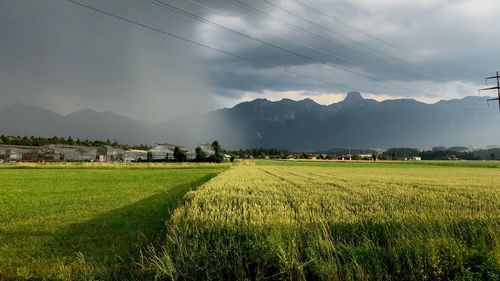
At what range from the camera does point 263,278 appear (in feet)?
26.4

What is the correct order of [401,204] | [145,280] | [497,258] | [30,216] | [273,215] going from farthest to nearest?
1. [30,216]
2. [401,204]
3. [273,215]
4. [145,280]
5. [497,258]

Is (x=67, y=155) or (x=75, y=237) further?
(x=67, y=155)

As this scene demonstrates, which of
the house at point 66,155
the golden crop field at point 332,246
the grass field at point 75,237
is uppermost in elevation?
the house at point 66,155

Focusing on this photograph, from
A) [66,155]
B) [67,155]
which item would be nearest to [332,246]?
[66,155]

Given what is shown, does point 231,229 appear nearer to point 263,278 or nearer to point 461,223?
point 263,278

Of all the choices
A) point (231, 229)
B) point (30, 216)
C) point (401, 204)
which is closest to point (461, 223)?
point (401, 204)

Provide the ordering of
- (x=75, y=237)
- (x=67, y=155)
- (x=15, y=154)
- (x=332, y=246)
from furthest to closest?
(x=67, y=155), (x=15, y=154), (x=75, y=237), (x=332, y=246)

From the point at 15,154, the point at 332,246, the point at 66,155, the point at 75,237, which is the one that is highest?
the point at 15,154

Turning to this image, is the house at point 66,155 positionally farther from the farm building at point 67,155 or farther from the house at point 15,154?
the house at point 15,154

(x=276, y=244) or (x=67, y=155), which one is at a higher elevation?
(x=67, y=155)

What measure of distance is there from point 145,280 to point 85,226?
27.8 ft

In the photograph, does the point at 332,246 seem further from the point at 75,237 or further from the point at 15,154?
the point at 15,154

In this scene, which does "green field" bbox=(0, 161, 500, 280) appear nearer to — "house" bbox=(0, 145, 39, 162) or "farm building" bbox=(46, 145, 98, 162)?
"house" bbox=(0, 145, 39, 162)

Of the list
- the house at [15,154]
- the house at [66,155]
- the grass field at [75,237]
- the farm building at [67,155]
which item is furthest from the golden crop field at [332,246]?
the farm building at [67,155]
